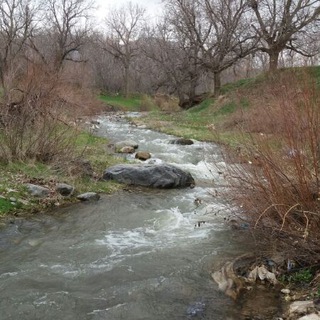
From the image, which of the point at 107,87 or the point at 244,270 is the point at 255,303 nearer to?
the point at 244,270

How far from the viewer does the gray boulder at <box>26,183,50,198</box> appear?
27.7 feet

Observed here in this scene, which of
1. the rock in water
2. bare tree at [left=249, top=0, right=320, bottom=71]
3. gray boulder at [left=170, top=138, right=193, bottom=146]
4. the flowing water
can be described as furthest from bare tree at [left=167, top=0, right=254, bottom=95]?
the rock in water

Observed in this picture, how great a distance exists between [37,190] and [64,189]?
0.59 m

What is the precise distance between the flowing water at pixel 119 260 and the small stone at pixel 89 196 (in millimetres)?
A: 162

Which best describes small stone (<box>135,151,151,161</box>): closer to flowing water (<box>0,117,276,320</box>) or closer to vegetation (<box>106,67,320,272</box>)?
flowing water (<box>0,117,276,320</box>)

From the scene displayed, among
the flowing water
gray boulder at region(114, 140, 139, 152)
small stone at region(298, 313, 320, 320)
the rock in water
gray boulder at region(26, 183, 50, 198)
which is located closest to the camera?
small stone at region(298, 313, 320, 320)

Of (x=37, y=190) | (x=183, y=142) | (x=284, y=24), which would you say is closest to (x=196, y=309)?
(x=37, y=190)

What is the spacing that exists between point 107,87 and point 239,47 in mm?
28700

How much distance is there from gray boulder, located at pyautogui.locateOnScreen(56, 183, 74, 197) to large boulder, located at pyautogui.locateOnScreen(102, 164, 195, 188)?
1526 mm

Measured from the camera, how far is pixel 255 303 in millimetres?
4617

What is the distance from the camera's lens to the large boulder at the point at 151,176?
33.5 feet

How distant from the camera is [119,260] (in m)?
5.95

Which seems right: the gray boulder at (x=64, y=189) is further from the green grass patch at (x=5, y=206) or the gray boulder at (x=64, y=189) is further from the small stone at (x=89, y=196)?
the green grass patch at (x=5, y=206)

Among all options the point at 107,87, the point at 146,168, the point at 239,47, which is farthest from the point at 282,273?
the point at 107,87
